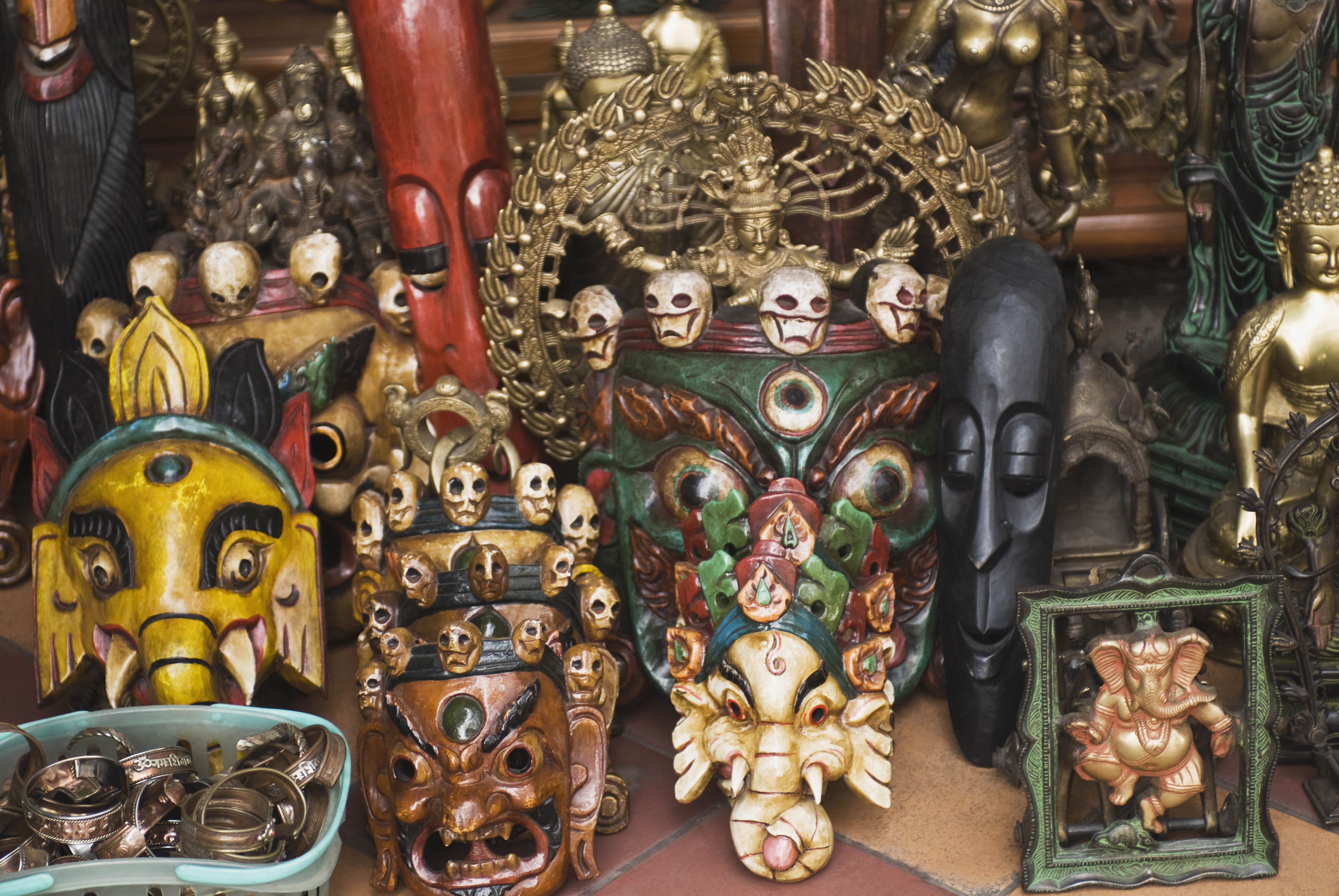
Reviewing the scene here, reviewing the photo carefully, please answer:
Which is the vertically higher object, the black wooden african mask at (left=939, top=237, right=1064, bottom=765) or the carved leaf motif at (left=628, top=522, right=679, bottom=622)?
the black wooden african mask at (left=939, top=237, right=1064, bottom=765)

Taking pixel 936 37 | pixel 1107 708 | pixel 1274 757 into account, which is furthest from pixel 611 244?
pixel 1274 757

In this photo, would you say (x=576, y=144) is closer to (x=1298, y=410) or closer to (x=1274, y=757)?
(x=1298, y=410)

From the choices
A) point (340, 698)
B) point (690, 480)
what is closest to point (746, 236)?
point (690, 480)

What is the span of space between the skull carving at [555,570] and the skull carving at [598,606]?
41 millimetres

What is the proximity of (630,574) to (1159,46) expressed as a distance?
1.90m

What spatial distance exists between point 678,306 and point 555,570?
48 cm

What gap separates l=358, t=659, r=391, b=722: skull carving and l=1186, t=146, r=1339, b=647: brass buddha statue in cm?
137

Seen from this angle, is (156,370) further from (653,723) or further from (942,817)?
(942,817)

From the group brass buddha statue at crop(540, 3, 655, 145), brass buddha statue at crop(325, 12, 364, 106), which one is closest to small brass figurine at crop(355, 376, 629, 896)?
brass buddha statue at crop(540, 3, 655, 145)

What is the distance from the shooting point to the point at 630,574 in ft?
8.71

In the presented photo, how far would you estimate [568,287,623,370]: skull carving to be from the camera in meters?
2.63

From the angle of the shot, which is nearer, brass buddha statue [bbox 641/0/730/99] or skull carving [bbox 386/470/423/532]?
skull carving [bbox 386/470/423/532]

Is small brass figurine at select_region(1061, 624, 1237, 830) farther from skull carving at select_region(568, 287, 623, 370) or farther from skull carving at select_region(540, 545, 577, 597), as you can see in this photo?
skull carving at select_region(568, 287, 623, 370)

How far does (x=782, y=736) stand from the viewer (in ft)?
7.23
